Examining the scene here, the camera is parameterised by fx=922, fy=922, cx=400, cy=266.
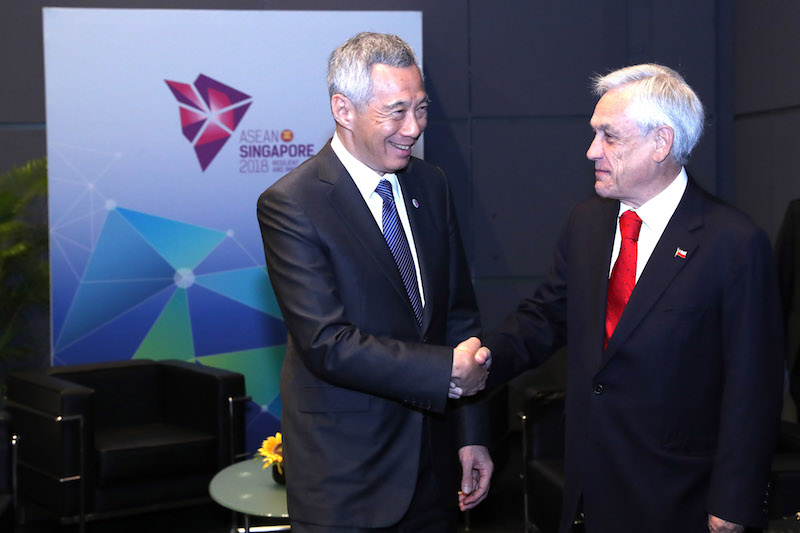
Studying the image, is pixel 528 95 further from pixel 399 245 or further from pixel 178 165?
pixel 399 245

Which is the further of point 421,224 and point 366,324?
point 421,224

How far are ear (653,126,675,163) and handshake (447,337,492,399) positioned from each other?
695 millimetres

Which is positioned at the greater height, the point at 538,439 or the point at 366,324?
the point at 366,324

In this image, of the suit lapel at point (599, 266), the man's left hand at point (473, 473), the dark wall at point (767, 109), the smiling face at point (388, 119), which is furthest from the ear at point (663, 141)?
the dark wall at point (767, 109)

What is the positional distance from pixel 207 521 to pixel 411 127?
3.41m

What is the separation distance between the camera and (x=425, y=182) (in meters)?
2.62

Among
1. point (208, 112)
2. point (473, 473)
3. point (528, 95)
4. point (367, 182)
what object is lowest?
point (473, 473)

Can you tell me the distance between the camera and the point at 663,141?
8.02 ft

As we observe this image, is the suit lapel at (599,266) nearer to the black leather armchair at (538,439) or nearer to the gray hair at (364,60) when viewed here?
the gray hair at (364,60)

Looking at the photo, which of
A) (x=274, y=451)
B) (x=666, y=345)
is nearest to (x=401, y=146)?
(x=666, y=345)

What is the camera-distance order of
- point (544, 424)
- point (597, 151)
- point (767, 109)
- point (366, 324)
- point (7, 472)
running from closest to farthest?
point (366, 324) → point (597, 151) → point (7, 472) → point (544, 424) → point (767, 109)

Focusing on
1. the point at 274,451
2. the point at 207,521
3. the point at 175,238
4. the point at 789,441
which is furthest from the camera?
the point at 175,238

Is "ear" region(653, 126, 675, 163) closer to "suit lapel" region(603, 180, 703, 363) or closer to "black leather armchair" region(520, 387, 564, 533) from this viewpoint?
"suit lapel" region(603, 180, 703, 363)

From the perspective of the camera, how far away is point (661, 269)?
2.41m
